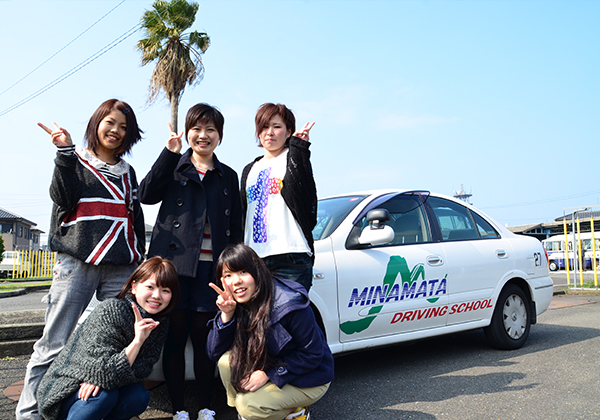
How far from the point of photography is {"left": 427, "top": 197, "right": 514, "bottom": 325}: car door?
13.8 feet

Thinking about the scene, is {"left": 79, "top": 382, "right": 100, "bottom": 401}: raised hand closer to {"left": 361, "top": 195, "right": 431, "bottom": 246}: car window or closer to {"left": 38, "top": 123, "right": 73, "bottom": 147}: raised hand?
{"left": 38, "top": 123, "right": 73, "bottom": 147}: raised hand

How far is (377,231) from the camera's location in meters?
3.58

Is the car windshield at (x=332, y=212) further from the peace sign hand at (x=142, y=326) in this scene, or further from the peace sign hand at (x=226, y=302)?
the peace sign hand at (x=142, y=326)

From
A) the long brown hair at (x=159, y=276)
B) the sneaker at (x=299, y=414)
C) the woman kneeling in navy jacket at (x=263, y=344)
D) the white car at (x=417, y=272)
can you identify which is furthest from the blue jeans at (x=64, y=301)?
the white car at (x=417, y=272)

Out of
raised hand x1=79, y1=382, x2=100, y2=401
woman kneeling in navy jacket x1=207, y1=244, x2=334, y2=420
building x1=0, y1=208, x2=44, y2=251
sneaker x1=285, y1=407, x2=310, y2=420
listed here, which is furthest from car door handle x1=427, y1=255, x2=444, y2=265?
building x1=0, y1=208, x2=44, y2=251

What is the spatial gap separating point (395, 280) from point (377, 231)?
0.49m

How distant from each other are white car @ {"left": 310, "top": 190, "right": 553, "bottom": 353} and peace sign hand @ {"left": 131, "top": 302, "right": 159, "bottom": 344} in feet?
4.22

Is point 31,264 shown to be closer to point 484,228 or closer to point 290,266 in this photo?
point 484,228

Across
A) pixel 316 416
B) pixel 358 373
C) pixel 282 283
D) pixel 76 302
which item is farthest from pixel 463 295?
pixel 76 302

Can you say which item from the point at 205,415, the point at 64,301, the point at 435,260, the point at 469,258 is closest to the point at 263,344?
the point at 205,415

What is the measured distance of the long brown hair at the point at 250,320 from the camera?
2418mm

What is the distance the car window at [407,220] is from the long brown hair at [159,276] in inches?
82.3

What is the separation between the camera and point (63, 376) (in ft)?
7.38

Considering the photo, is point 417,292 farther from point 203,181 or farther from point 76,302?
point 76,302
